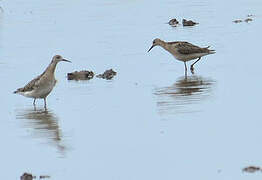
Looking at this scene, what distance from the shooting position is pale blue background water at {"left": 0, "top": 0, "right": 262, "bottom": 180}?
12.2 meters

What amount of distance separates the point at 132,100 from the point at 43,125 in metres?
A: 1.88

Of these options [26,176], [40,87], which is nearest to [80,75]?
[40,87]

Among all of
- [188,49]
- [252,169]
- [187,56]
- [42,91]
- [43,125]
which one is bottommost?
[252,169]

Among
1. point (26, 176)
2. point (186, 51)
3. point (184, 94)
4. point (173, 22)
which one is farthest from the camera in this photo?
point (173, 22)

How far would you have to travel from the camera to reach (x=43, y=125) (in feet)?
49.0

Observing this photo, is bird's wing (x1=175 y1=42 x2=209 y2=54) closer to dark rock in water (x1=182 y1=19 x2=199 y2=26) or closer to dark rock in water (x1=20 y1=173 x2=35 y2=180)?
dark rock in water (x1=182 y1=19 x2=199 y2=26)

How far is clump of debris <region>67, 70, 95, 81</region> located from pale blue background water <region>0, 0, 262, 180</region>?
0.53 feet

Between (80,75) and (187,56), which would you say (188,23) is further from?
A: (80,75)

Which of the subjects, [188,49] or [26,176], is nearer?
[26,176]

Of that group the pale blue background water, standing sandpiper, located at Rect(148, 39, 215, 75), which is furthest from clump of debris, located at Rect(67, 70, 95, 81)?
standing sandpiper, located at Rect(148, 39, 215, 75)

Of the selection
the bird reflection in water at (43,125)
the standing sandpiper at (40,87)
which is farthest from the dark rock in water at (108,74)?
the bird reflection in water at (43,125)

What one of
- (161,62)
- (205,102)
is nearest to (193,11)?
(161,62)

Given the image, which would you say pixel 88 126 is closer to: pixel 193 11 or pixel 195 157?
pixel 195 157

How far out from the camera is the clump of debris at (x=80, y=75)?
18344 millimetres
